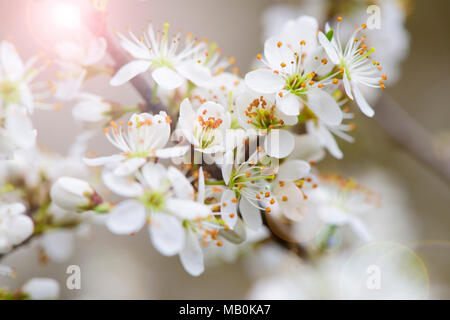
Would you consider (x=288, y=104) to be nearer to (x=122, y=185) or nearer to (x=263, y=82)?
(x=263, y=82)

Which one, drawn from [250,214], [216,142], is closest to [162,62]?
[216,142]

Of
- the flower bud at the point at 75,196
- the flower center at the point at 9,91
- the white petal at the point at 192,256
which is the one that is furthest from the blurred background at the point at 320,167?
the white petal at the point at 192,256

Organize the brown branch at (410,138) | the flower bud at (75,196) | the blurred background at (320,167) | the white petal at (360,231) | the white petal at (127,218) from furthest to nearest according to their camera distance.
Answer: the brown branch at (410,138), the blurred background at (320,167), the white petal at (360,231), the flower bud at (75,196), the white petal at (127,218)

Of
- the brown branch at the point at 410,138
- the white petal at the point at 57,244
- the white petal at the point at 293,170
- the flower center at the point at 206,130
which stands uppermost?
the brown branch at the point at 410,138

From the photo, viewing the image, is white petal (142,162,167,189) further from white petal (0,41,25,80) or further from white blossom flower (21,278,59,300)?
white blossom flower (21,278,59,300)

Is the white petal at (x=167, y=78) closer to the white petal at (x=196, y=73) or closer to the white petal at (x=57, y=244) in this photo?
the white petal at (x=196, y=73)
